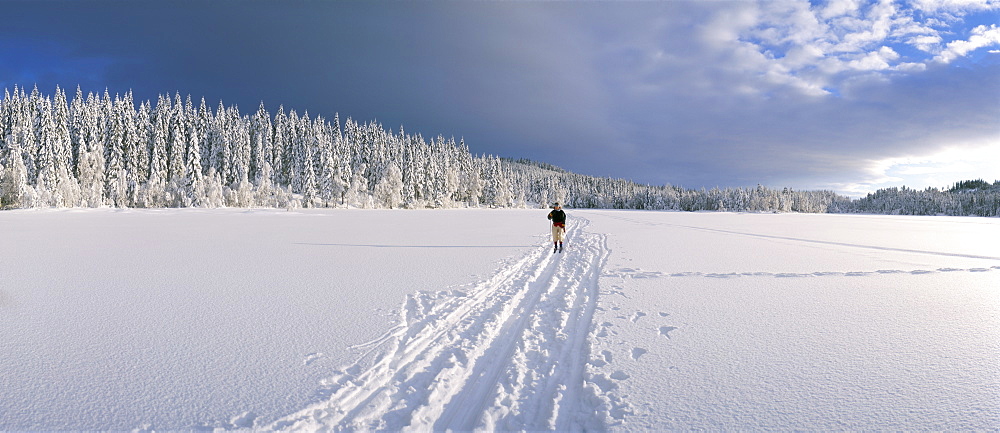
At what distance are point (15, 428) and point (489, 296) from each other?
5.57 meters

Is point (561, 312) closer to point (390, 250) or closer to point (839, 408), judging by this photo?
point (839, 408)

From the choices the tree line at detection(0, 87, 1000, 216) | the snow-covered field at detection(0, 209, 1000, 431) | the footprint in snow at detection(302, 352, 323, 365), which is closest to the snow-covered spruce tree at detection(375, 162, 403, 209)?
the tree line at detection(0, 87, 1000, 216)

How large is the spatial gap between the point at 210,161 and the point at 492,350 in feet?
293

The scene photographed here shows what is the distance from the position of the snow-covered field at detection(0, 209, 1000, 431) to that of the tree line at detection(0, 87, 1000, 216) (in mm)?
61819

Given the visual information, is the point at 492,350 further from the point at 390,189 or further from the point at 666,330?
the point at 390,189

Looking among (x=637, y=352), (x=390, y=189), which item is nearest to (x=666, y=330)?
(x=637, y=352)

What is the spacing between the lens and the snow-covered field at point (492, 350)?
3.30m

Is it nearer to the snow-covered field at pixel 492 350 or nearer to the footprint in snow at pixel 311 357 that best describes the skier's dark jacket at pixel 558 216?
the snow-covered field at pixel 492 350

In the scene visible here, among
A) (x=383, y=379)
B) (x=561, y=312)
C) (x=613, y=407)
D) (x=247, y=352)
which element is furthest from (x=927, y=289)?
(x=247, y=352)

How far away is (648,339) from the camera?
504cm

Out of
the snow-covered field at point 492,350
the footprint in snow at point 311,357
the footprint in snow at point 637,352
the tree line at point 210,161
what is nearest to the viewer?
the snow-covered field at point 492,350

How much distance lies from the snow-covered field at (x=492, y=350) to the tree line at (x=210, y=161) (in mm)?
61819

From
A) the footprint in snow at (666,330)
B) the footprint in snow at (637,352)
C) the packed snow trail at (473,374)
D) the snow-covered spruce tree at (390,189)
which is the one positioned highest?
the snow-covered spruce tree at (390,189)

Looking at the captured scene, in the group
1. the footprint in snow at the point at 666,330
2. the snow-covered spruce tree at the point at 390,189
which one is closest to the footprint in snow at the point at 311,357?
the footprint in snow at the point at 666,330
